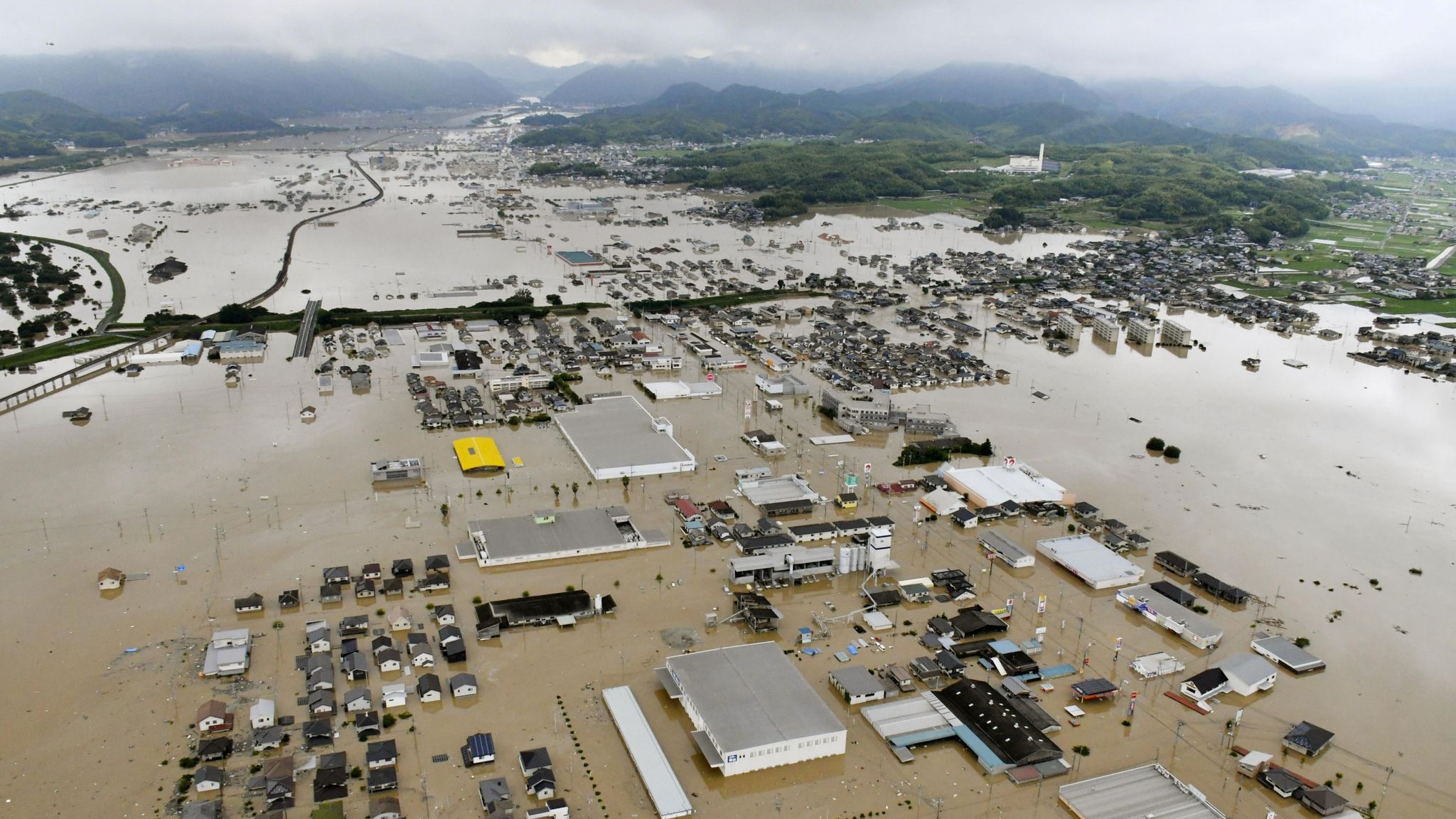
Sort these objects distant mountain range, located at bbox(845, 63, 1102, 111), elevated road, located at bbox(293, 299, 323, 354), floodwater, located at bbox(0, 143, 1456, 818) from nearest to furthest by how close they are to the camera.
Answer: floodwater, located at bbox(0, 143, 1456, 818) → elevated road, located at bbox(293, 299, 323, 354) → distant mountain range, located at bbox(845, 63, 1102, 111)

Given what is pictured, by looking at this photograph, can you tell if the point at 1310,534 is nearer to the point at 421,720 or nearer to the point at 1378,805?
the point at 1378,805

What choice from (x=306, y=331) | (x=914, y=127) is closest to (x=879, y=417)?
(x=306, y=331)

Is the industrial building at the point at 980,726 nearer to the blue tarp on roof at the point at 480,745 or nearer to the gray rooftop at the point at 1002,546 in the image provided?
the gray rooftop at the point at 1002,546

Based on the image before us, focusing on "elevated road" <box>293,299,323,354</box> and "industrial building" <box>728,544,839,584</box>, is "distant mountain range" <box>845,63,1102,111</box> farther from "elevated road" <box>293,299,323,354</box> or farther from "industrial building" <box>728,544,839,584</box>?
"industrial building" <box>728,544,839,584</box>

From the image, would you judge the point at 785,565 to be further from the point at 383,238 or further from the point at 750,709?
the point at 383,238

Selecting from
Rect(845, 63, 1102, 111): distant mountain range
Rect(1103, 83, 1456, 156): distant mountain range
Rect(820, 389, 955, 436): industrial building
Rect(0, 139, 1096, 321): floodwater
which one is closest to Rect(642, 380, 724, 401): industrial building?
Rect(820, 389, 955, 436): industrial building

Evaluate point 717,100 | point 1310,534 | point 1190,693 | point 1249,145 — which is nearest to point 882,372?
point 1310,534
